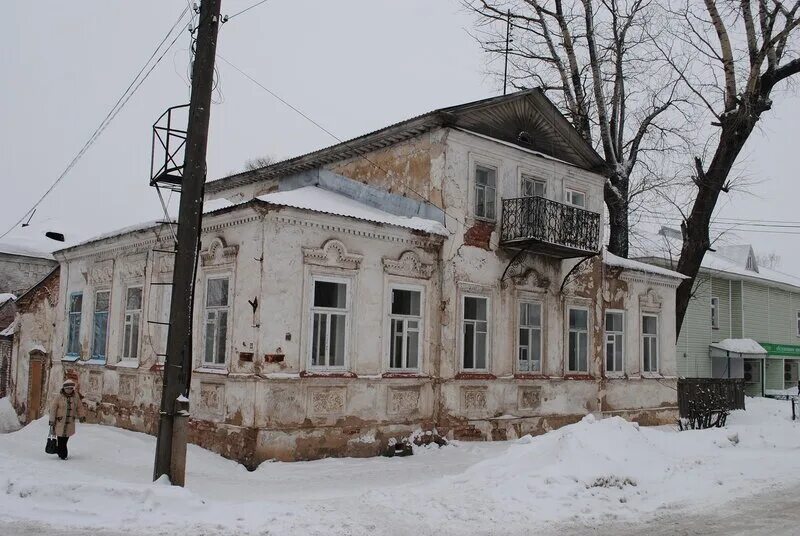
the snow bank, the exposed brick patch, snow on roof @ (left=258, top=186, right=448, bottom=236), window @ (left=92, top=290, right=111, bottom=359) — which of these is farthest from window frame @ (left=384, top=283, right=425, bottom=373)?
the snow bank

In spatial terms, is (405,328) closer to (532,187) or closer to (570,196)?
(532,187)

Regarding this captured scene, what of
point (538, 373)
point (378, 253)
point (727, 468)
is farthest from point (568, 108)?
point (727, 468)

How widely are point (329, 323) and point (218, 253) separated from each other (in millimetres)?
2439

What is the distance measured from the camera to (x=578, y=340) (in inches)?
703

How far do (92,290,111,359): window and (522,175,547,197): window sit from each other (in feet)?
34.0

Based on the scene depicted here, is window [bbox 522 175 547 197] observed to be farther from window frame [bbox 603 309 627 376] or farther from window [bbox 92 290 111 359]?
window [bbox 92 290 111 359]

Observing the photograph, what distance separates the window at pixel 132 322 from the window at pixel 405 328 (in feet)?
20.0

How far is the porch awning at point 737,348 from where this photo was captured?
33219 millimetres

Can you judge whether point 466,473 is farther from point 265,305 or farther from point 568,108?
point 568,108

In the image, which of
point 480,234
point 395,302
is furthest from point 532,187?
point 395,302

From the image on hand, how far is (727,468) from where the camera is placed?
1228 centimetres

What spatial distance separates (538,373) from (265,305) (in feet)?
23.9

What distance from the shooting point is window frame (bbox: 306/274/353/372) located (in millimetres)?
12734

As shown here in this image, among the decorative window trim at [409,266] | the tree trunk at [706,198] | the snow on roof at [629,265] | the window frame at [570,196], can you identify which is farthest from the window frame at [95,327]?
the tree trunk at [706,198]
